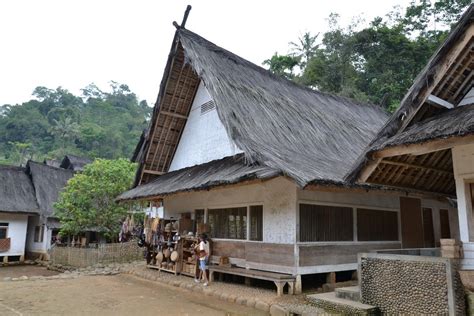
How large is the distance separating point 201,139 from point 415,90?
721 centimetres

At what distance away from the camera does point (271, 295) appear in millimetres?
8125

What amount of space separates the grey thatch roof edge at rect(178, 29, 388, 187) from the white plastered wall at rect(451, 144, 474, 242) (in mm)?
2252

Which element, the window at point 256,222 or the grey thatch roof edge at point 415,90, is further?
the window at point 256,222

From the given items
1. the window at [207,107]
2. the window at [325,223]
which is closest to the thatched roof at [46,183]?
the window at [207,107]

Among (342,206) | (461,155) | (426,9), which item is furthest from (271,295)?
(426,9)

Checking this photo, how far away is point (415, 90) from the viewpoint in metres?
6.12

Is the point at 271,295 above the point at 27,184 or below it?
below

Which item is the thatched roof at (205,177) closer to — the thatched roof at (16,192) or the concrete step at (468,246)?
the concrete step at (468,246)

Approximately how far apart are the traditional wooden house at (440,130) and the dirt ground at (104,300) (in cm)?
369

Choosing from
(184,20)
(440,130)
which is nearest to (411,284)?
(440,130)

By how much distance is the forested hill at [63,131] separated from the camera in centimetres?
4647

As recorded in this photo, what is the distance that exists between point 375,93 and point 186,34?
20.6m

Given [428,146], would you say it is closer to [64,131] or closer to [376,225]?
[376,225]

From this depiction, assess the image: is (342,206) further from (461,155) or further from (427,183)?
(461,155)
